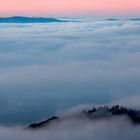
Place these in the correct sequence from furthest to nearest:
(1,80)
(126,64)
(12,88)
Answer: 1. (126,64)
2. (1,80)
3. (12,88)

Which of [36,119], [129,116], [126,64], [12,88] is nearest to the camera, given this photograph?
[129,116]

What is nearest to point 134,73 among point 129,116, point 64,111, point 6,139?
point 64,111

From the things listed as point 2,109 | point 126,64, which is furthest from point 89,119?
point 126,64

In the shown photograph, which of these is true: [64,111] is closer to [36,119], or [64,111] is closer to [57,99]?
[36,119]

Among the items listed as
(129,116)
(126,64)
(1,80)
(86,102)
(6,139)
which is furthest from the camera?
(126,64)

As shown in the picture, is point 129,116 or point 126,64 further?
point 126,64

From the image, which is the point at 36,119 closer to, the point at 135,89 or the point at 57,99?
the point at 57,99

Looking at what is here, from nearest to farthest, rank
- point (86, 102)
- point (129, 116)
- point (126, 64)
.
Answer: point (129, 116) → point (86, 102) → point (126, 64)

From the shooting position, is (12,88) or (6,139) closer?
(6,139)

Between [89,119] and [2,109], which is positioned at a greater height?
[89,119]
